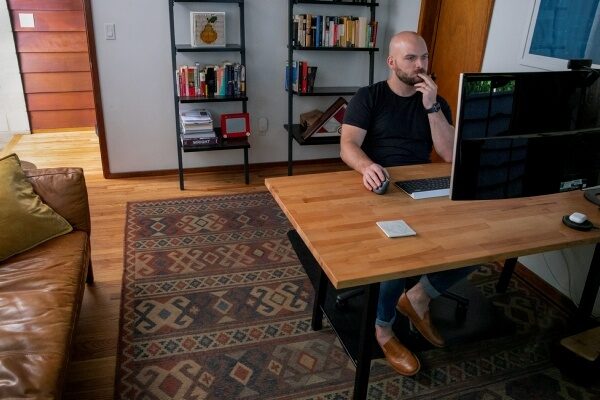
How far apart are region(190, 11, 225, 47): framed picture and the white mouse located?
8.60 feet

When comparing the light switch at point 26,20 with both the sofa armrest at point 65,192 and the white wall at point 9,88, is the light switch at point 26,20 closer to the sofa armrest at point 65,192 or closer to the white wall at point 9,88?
the white wall at point 9,88

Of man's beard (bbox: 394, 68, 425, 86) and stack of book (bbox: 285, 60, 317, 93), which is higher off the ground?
man's beard (bbox: 394, 68, 425, 86)

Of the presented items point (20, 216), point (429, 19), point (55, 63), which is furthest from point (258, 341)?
point (55, 63)

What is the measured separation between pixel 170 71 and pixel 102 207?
3.66 ft

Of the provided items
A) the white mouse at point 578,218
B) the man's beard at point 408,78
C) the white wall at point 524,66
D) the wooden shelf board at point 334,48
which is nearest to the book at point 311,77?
the wooden shelf board at point 334,48

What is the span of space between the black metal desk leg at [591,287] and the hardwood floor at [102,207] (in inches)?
74.8

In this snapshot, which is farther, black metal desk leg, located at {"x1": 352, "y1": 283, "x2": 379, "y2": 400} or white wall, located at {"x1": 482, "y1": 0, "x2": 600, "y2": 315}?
white wall, located at {"x1": 482, "y1": 0, "x2": 600, "y2": 315}

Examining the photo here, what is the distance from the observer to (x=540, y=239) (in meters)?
1.39

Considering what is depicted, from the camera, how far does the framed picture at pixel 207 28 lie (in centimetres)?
324

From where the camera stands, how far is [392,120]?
6.90 ft

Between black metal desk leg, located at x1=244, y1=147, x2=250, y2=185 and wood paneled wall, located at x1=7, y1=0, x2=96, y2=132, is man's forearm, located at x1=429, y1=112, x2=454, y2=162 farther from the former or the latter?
wood paneled wall, located at x1=7, y1=0, x2=96, y2=132

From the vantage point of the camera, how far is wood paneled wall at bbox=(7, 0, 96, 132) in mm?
4477

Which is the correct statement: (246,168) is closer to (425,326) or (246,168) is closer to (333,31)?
(333,31)

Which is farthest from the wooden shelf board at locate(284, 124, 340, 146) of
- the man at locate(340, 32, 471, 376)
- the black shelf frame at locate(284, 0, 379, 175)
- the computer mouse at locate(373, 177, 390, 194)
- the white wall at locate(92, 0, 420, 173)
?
the computer mouse at locate(373, 177, 390, 194)
